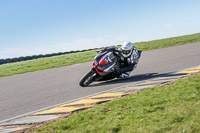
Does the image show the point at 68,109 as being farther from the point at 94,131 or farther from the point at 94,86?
the point at 94,86

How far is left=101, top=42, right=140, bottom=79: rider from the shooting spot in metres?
9.59

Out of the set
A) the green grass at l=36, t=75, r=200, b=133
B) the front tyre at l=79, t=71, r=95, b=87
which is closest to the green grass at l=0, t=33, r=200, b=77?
the front tyre at l=79, t=71, r=95, b=87

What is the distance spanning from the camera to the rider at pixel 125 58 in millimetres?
9594

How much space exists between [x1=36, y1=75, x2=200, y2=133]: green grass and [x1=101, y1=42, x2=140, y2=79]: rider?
3254 mm

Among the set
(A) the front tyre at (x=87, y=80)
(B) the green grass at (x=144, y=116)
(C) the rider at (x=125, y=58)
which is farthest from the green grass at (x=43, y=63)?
(B) the green grass at (x=144, y=116)

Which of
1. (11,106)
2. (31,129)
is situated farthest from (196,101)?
(11,106)

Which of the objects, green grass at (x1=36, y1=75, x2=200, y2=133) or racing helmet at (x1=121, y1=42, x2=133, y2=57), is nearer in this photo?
green grass at (x1=36, y1=75, x2=200, y2=133)

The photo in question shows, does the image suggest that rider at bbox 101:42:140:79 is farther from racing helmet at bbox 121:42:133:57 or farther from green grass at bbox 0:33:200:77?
green grass at bbox 0:33:200:77

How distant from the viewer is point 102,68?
9.17 meters

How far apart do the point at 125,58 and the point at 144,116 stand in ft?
17.0

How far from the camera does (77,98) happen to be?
7457 mm

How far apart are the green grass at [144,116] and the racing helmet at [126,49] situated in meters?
3.53

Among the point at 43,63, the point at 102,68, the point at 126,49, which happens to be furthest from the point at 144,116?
the point at 43,63

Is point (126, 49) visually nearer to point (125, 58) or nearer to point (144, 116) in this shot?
point (125, 58)
